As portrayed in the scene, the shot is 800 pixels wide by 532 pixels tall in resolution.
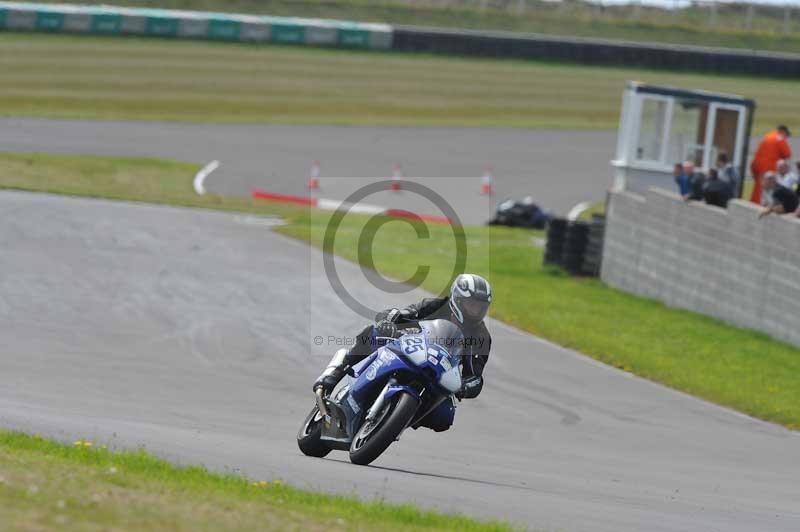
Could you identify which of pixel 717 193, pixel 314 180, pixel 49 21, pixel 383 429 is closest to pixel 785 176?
pixel 717 193

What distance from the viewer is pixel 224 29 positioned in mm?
53750

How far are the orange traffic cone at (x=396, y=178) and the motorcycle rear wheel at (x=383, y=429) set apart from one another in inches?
1024

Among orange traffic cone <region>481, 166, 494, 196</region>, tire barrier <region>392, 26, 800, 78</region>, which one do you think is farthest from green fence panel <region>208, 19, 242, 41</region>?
orange traffic cone <region>481, 166, 494, 196</region>

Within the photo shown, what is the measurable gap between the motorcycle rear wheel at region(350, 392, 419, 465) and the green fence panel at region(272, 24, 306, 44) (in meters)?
47.0

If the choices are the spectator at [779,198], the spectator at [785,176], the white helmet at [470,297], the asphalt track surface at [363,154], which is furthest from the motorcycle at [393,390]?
the asphalt track surface at [363,154]

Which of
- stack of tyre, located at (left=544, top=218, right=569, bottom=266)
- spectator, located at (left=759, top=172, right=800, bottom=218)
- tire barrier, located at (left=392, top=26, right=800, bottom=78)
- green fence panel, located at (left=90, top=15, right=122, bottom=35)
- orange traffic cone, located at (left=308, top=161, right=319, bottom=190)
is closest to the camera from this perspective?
spectator, located at (left=759, top=172, right=800, bottom=218)

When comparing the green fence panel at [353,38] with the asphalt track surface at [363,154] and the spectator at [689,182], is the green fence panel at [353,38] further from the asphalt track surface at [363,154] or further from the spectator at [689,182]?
the spectator at [689,182]

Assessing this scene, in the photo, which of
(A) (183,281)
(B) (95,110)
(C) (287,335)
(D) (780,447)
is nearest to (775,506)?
(D) (780,447)

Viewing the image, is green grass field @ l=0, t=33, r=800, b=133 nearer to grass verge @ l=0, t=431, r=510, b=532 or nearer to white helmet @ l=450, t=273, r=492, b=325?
white helmet @ l=450, t=273, r=492, b=325

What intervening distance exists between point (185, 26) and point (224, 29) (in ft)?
5.89

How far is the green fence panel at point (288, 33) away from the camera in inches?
2163

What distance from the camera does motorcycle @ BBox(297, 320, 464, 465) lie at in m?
9.14

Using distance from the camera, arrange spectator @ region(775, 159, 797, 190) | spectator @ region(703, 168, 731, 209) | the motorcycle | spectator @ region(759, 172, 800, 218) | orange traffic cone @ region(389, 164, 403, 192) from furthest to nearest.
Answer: orange traffic cone @ region(389, 164, 403, 192)
spectator @ region(703, 168, 731, 209)
spectator @ region(775, 159, 797, 190)
spectator @ region(759, 172, 800, 218)
the motorcycle

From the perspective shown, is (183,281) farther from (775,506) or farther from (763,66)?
(763,66)
